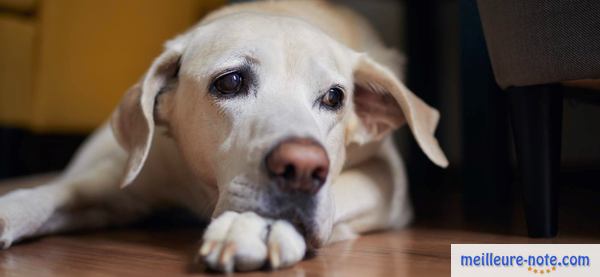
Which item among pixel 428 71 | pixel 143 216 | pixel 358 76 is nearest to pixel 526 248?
pixel 358 76

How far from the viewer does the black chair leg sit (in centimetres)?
166

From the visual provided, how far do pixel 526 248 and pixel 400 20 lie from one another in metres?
2.66

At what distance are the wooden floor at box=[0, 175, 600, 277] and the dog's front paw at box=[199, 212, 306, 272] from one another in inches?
1.1

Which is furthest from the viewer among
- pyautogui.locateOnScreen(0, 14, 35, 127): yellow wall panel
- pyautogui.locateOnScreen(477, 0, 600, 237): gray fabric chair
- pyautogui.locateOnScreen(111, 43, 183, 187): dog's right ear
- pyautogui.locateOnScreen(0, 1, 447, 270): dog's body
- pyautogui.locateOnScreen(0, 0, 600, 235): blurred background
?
pyautogui.locateOnScreen(0, 14, 35, 127): yellow wall panel

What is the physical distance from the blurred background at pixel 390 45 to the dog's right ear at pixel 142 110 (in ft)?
3.45

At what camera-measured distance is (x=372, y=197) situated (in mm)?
1864

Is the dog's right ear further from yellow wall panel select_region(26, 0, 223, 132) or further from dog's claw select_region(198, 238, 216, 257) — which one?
yellow wall panel select_region(26, 0, 223, 132)

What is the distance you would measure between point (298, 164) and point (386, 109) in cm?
78

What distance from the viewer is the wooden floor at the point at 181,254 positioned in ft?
4.14

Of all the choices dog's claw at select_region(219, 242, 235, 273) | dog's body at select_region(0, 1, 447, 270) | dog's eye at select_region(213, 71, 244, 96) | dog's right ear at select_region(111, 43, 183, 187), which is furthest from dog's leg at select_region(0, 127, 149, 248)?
dog's claw at select_region(219, 242, 235, 273)

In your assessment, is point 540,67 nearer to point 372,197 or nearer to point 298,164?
point 372,197

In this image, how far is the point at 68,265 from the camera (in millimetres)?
1349

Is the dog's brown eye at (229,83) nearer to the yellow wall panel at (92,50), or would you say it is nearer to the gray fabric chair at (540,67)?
the gray fabric chair at (540,67)

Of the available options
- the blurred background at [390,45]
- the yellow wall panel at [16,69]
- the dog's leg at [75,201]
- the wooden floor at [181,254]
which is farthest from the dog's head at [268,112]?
the yellow wall panel at [16,69]
